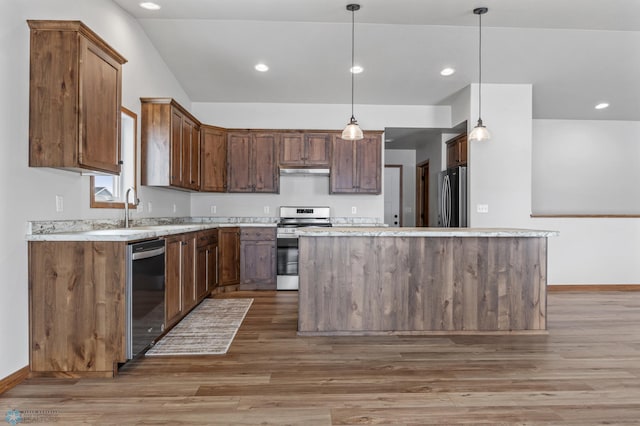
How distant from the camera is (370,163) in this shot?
18.6 ft

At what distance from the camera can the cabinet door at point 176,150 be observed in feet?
13.6

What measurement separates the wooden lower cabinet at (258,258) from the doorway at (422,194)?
11.6ft

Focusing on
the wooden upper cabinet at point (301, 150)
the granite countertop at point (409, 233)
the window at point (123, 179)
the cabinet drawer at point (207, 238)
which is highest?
the wooden upper cabinet at point (301, 150)

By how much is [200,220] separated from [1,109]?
373 cm

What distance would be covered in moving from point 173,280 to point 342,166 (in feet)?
10.3

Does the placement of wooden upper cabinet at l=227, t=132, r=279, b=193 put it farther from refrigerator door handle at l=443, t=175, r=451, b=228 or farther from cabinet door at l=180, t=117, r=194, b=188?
refrigerator door handle at l=443, t=175, r=451, b=228

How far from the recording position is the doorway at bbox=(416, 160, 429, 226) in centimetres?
740

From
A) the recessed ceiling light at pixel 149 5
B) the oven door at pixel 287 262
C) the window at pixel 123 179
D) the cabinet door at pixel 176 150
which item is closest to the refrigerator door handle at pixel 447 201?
the oven door at pixel 287 262

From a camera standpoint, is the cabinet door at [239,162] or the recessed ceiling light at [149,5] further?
the cabinet door at [239,162]

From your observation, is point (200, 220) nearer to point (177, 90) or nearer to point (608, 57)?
point (177, 90)

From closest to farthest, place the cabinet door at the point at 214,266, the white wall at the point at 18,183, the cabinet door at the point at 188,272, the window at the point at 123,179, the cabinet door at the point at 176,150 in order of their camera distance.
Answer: the white wall at the point at 18,183
the window at the point at 123,179
the cabinet door at the point at 188,272
the cabinet door at the point at 176,150
the cabinet door at the point at 214,266

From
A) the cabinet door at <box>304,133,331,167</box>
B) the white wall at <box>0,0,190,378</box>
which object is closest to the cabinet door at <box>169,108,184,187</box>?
the white wall at <box>0,0,190,378</box>

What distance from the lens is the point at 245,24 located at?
4.19m

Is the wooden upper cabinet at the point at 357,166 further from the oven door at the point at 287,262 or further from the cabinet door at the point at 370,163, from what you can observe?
the oven door at the point at 287,262
